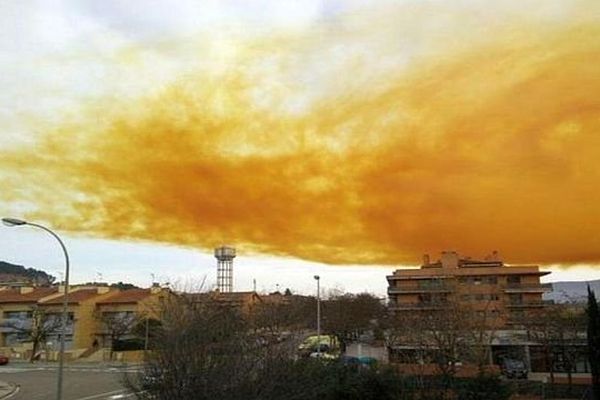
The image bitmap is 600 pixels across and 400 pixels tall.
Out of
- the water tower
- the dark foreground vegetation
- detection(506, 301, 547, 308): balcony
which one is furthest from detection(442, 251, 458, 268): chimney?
the dark foreground vegetation

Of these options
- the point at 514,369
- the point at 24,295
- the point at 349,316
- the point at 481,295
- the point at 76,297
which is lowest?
the point at 514,369

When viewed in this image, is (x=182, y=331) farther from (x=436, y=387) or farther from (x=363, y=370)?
(x=436, y=387)

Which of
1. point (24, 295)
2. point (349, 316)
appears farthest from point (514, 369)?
point (24, 295)

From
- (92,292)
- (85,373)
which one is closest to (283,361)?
(85,373)

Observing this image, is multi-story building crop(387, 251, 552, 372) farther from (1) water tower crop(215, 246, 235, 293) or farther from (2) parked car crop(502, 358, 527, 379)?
(1) water tower crop(215, 246, 235, 293)

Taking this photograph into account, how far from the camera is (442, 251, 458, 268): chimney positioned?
8019cm

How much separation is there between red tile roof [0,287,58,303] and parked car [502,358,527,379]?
5894 centimetres

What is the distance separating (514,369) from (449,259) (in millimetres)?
39284

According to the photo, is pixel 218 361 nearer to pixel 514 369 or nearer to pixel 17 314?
pixel 514 369

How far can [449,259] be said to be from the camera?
3184 inches

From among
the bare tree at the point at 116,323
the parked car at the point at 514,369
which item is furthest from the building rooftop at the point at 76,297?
the parked car at the point at 514,369

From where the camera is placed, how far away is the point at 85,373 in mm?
48844

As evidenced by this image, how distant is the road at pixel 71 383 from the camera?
34.4 m

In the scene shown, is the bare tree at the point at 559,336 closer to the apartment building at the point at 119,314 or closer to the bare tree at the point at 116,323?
the apartment building at the point at 119,314
